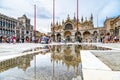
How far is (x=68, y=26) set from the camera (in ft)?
299

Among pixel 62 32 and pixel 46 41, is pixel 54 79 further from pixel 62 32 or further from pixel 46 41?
pixel 62 32

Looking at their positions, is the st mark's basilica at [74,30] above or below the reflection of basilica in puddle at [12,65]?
above

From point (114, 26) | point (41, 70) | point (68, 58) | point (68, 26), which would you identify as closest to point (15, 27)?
point (68, 26)

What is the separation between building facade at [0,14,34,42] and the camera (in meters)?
74.4

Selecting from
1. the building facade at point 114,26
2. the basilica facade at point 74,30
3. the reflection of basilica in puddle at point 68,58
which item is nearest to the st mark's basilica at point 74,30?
the basilica facade at point 74,30

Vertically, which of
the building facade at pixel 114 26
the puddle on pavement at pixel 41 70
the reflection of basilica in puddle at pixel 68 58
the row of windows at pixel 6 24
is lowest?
the puddle on pavement at pixel 41 70

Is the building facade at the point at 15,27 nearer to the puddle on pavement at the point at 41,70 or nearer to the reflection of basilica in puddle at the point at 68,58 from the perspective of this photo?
the reflection of basilica in puddle at the point at 68,58

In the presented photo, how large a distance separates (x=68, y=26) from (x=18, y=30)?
1058 inches

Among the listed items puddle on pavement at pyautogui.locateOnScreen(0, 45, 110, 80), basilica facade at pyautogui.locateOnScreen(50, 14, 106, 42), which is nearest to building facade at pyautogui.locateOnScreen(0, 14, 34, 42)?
basilica facade at pyautogui.locateOnScreen(50, 14, 106, 42)

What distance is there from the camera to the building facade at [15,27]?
74.4 m

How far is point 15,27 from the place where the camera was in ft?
287

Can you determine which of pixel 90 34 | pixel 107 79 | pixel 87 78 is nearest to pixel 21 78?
pixel 87 78

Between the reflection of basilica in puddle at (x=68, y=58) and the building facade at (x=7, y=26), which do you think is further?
the building facade at (x=7, y=26)

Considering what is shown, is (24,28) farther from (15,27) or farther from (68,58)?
(68,58)
